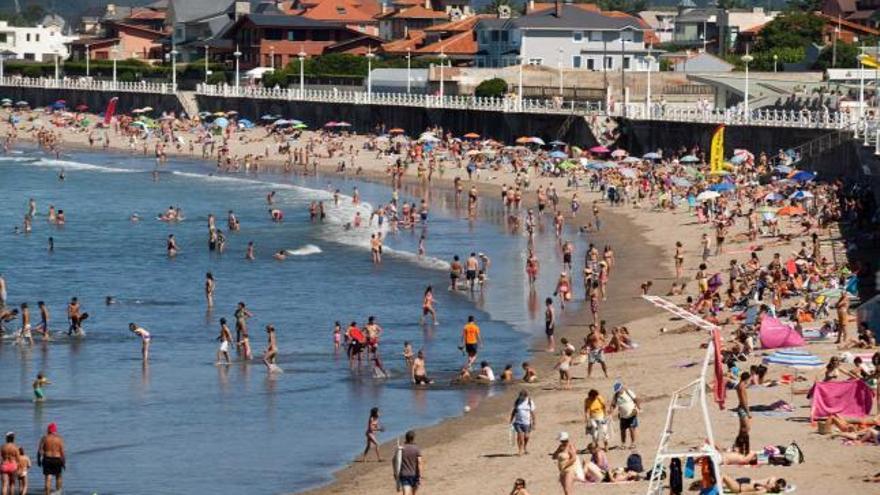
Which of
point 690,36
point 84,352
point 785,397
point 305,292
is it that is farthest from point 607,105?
point 690,36

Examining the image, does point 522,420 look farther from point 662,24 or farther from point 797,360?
point 662,24

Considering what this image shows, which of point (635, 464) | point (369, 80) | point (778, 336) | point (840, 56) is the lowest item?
point (635, 464)

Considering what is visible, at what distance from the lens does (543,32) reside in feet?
349

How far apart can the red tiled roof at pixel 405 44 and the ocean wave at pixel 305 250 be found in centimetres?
6574

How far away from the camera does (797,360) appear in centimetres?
2630

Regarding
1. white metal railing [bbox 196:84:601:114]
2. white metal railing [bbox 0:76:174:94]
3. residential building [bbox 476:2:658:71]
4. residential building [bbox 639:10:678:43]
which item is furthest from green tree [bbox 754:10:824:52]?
white metal railing [bbox 0:76:174:94]

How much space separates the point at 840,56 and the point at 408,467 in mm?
77693

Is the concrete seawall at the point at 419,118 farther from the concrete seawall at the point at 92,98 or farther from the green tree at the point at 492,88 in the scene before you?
the green tree at the point at 492,88

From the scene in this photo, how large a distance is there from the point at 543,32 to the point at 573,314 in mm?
70116

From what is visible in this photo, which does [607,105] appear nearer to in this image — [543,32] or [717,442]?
[543,32]

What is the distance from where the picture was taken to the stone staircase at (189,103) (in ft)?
352

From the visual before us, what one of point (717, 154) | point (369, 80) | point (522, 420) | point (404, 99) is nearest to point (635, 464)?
point (522, 420)

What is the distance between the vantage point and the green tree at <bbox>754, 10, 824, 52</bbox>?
108 m

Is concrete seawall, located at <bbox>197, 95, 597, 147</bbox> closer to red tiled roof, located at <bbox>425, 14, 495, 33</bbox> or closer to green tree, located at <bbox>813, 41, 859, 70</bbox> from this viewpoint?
red tiled roof, located at <bbox>425, 14, 495, 33</bbox>
